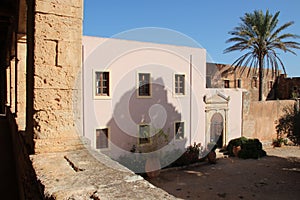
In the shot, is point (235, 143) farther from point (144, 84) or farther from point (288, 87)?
point (288, 87)

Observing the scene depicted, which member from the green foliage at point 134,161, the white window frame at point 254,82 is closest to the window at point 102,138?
the green foliage at point 134,161

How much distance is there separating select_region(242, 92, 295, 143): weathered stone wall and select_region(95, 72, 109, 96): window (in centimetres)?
963

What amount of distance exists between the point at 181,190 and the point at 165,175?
6.02ft

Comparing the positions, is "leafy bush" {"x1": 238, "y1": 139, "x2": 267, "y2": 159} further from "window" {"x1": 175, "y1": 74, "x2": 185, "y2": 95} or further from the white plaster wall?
"window" {"x1": 175, "y1": 74, "x2": 185, "y2": 95}

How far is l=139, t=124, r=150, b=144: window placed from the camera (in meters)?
12.0

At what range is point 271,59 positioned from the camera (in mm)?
16203

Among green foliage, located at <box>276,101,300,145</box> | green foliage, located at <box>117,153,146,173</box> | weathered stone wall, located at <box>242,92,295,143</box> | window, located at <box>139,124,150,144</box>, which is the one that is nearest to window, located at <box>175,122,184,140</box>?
window, located at <box>139,124,150,144</box>

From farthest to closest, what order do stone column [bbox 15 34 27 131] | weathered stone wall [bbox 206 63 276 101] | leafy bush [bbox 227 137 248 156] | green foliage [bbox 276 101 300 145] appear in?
weathered stone wall [bbox 206 63 276 101], green foliage [bbox 276 101 300 145], leafy bush [bbox 227 137 248 156], stone column [bbox 15 34 27 131]

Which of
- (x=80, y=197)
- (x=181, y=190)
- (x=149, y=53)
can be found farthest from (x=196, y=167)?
(x=80, y=197)

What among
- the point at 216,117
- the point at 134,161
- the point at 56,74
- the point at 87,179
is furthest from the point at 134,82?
the point at 87,179

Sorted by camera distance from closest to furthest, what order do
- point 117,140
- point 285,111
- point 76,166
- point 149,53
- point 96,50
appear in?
point 76,166, point 96,50, point 117,140, point 149,53, point 285,111

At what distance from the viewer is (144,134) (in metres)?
12.0

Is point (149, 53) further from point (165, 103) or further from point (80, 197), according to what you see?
point (80, 197)

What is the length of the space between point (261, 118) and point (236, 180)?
25.0 ft
